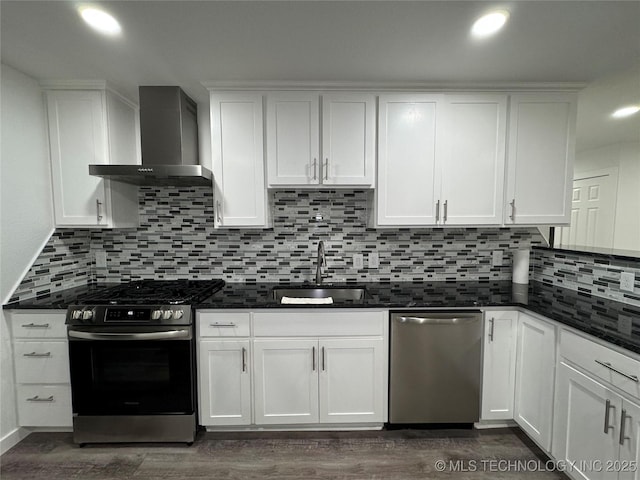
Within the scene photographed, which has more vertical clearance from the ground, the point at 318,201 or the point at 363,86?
the point at 363,86

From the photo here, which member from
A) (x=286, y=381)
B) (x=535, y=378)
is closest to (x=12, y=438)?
(x=286, y=381)

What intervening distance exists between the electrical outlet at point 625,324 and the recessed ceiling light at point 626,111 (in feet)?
6.72

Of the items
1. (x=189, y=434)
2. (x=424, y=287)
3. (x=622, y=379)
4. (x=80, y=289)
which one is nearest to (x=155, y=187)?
(x=80, y=289)

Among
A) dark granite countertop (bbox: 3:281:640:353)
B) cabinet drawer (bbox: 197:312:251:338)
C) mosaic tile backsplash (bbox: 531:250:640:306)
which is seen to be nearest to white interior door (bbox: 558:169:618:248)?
mosaic tile backsplash (bbox: 531:250:640:306)

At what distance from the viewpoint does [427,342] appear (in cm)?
195

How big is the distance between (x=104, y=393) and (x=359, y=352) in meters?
1.69

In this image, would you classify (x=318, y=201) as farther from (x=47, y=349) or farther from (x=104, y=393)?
(x=47, y=349)

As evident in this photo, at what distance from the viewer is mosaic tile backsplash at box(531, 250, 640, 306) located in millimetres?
1828

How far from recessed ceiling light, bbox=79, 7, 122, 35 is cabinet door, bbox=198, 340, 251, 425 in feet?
6.06

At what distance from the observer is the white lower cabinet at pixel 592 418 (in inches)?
49.4

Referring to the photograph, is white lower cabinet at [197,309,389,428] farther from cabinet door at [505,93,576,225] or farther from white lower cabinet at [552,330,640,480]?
cabinet door at [505,93,576,225]

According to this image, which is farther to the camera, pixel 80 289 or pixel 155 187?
pixel 155 187

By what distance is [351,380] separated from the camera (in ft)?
6.52

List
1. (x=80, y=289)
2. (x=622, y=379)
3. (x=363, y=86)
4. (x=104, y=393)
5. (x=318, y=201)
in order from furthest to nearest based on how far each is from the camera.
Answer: (x=318, y=201) → (x=80, y=289) → (x=363, y=86) → (x=104, y=393) → (x=622, y=379)
